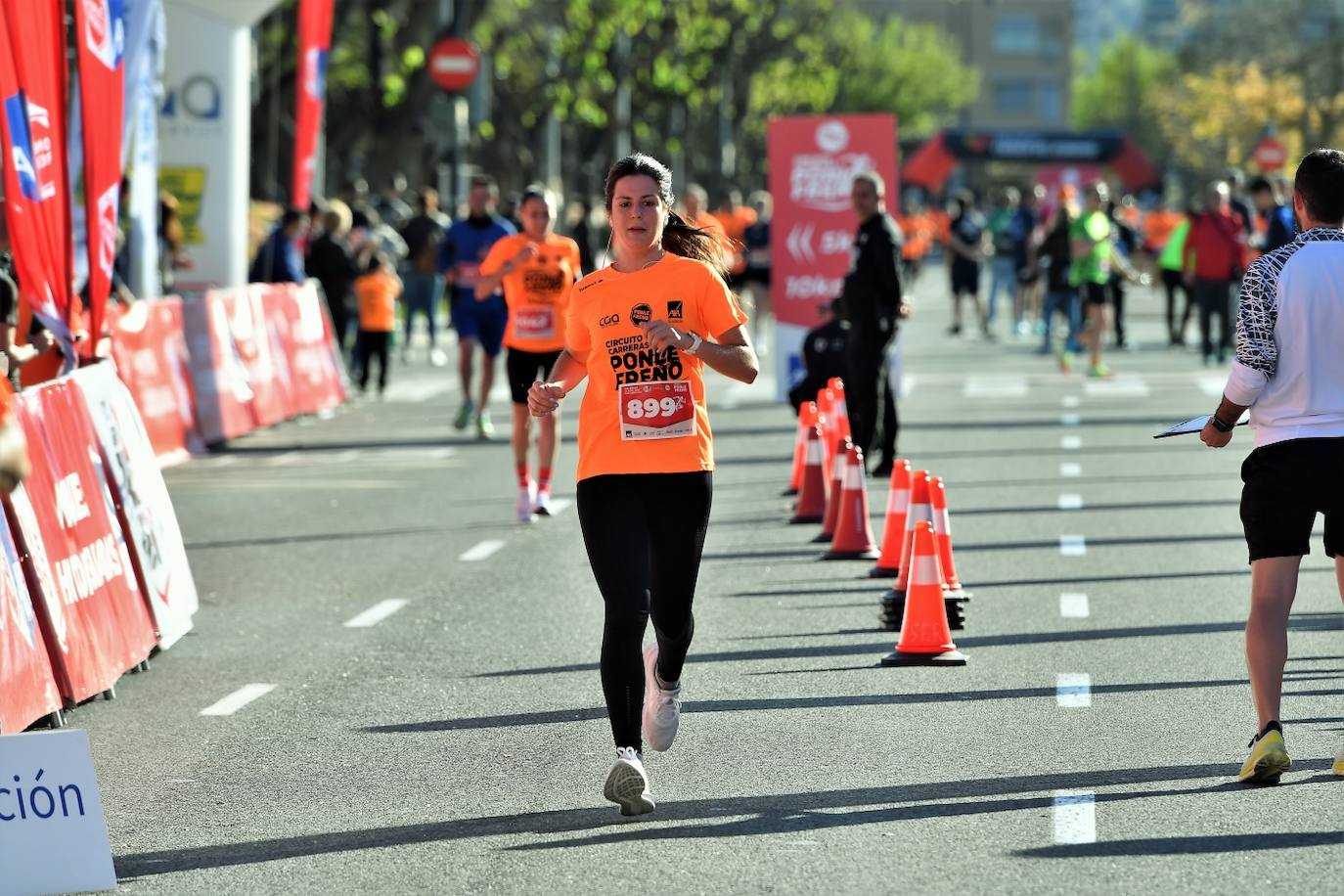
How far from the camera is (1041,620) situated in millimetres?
10602

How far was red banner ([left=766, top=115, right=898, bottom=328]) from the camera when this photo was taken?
21.0 m

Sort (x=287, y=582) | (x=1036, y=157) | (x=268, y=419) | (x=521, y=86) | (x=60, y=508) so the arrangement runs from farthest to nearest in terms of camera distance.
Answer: (x=1036, y=157) → (x=521, y=86) → (x=268, y=419) → (x=287, y=582) → (x=60, y=508)

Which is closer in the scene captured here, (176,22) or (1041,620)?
(1041,620)

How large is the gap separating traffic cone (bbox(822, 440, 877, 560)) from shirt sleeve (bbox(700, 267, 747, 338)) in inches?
202

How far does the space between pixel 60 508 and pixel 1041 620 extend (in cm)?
409

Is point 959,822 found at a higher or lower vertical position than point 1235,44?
lower

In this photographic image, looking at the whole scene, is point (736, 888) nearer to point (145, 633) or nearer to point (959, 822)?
point (959, 822)

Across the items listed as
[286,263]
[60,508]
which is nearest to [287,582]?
[60,508]

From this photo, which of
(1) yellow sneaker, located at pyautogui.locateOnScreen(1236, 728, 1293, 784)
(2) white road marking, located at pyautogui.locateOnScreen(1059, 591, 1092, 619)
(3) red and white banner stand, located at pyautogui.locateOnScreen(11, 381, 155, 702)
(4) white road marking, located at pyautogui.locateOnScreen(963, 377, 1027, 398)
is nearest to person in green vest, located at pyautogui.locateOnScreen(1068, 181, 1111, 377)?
(4) white road marking, located at pyautogui.locateOnScreen(963, 377, 1027, 398)

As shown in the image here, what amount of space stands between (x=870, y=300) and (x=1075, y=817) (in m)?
8.70

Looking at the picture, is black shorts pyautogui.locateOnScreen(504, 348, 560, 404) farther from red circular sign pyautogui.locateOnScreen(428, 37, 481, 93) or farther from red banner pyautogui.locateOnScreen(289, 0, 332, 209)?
red circular sign pyautogui.locateOnScreen(428, 37, 481, 93)

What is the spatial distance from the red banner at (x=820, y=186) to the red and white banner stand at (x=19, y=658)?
1316 cm

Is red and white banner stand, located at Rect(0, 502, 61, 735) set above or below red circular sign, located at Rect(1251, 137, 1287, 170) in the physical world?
below

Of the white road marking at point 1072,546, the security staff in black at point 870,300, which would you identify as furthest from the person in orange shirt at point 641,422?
the security staff in black at point 870,300
